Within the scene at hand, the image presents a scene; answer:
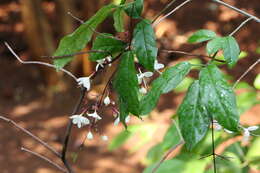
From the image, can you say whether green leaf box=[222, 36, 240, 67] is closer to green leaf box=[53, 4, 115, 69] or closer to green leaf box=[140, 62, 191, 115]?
green leaf box=[140, 62, 191, 115]

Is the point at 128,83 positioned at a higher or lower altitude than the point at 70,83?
higher

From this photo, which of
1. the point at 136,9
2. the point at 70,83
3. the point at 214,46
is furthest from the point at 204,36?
the point at 70,83

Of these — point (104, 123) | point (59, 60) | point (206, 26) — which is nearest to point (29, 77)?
point (104, 123)

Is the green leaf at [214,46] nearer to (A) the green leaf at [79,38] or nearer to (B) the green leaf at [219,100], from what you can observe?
(B) the green leaf at [219,100]

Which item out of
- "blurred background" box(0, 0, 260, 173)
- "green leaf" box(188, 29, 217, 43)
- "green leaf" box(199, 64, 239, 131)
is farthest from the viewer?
"blurred background" box(0, 0, 260, 173)

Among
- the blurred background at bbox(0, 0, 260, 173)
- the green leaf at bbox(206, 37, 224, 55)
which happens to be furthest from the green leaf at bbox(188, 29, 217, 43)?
the blurred background at bbox(0, 0, 260, 173)

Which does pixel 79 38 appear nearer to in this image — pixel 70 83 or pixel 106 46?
pixel 106 46

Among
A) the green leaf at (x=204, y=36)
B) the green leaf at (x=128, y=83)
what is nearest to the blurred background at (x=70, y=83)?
the green leaf at (x=204, y=36)
